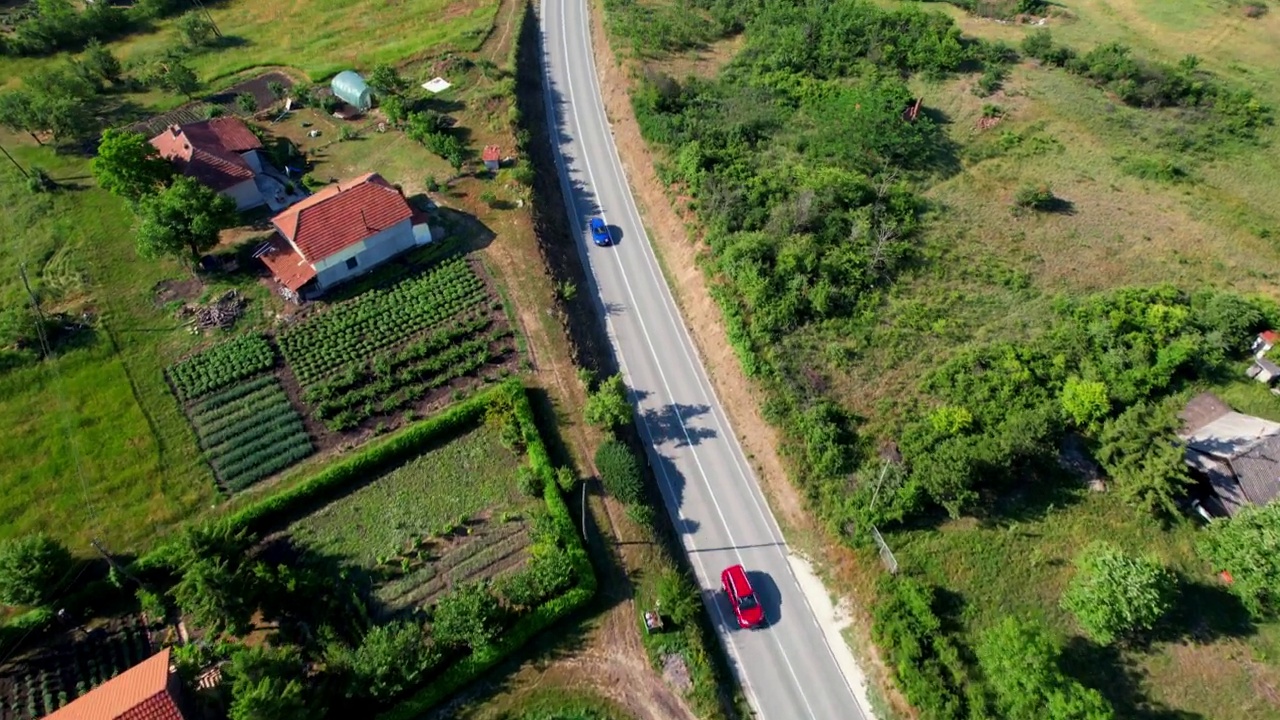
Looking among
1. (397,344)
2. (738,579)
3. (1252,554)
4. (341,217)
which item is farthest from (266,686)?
(1252,554)

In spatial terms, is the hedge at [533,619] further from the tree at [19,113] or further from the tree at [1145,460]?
the tree at [19,113]

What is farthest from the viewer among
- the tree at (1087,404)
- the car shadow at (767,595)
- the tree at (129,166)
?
the tree at (129,166)

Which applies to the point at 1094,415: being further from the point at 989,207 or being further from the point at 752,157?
the point at 752,157

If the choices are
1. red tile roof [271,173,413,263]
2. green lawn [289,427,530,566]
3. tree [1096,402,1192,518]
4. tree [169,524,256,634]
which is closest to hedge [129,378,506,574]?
green lawn [289,427,530,566]

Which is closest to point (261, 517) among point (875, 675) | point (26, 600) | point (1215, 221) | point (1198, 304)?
point (26, 600)

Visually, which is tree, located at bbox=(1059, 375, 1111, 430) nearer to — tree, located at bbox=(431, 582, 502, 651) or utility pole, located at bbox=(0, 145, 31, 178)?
tree, located at bbox=(431, 582, 502, 651)

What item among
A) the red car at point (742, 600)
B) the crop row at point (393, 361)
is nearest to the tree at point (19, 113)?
the crop row at point (393, 361)

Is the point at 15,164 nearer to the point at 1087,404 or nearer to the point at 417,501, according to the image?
the point at 417,501
